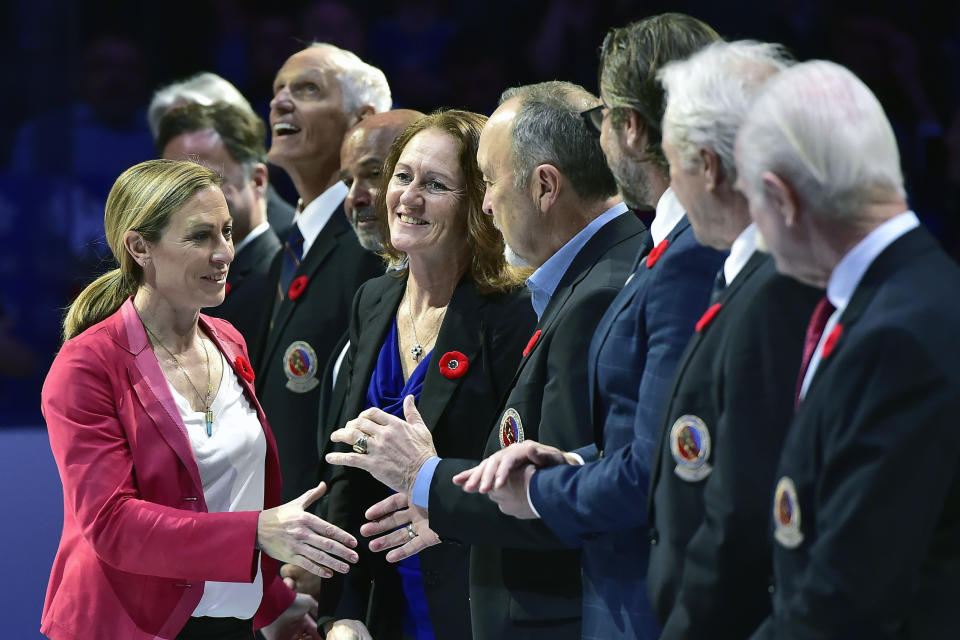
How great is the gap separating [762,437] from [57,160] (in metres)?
5.05

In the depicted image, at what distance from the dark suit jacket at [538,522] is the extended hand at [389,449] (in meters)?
0.06

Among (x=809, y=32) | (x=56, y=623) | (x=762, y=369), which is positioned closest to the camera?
(x=762, y=369)

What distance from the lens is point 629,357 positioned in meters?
1.99

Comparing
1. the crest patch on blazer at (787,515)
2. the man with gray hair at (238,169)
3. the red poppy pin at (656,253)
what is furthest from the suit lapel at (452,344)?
the man with gray hair at (238,169)

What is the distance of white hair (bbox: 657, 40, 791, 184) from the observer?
1760 millimetres

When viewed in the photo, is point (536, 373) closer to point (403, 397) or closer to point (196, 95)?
point (403, 397)

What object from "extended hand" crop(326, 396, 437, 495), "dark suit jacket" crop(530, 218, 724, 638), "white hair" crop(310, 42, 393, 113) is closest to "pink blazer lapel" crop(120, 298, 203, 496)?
"extended hand" crop(326, 396, 437, 495)

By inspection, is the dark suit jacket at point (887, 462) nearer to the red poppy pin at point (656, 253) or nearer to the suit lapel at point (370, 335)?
the red poppy pin at point (656, 253)

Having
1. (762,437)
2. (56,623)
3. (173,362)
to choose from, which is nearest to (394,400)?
(173,362)

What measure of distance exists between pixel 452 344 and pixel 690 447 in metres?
1.01

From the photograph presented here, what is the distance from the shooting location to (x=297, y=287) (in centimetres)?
345

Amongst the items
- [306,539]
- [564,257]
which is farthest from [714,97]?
[306,539]

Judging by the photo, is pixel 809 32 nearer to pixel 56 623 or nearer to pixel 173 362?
pixel 173 362

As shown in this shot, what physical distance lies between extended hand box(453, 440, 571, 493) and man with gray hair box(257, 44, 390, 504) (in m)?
0.88
